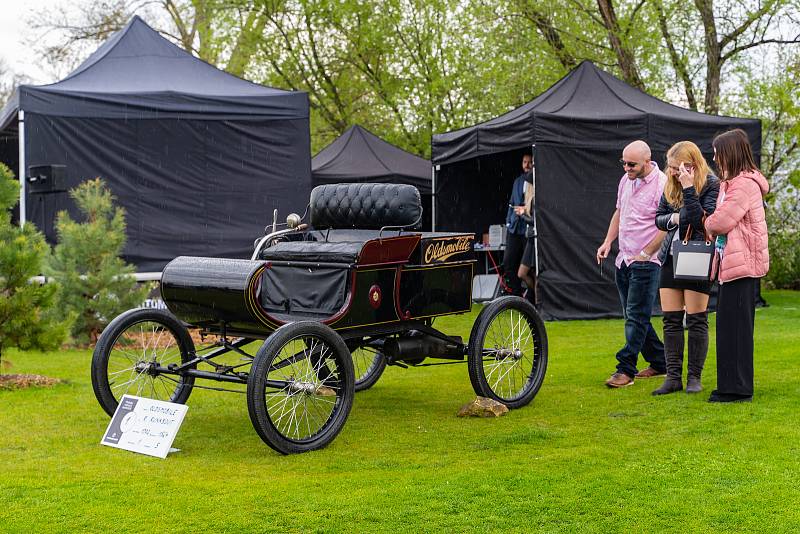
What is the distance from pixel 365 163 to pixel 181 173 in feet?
12.7

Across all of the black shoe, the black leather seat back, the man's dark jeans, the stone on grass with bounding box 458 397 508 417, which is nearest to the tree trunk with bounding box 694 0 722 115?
the man's dark jeans

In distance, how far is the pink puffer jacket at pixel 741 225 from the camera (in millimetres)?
5668

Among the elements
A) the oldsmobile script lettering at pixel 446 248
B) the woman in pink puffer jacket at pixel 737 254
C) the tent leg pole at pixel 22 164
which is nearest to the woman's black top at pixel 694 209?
the woman in pink puffer jacket at pixel 737 254

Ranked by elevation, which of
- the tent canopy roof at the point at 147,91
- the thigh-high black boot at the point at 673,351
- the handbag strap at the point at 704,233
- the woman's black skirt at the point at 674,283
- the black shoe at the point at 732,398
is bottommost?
the black shoe at the point at 732,398

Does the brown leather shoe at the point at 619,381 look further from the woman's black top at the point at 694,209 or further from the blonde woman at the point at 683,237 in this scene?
the woman's black top at the point at 694,209

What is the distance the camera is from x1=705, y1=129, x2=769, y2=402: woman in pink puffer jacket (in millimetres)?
5695

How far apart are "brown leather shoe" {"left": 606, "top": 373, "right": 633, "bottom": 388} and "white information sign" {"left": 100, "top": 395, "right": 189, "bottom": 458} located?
3062mm

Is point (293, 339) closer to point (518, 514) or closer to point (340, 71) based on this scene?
point (518, 514)

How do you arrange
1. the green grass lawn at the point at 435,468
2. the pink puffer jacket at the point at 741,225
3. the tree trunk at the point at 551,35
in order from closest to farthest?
the green grass lawn at the point at 435,468
the pink puffer jacket at the point at 741,225
the tree trunk at the point at 551,35

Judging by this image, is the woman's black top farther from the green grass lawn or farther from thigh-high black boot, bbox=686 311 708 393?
the green grass lawn

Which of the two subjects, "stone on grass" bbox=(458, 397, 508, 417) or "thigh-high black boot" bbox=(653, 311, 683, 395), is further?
"thigh-high black boot" bbox=(653, 311, 683, 395)

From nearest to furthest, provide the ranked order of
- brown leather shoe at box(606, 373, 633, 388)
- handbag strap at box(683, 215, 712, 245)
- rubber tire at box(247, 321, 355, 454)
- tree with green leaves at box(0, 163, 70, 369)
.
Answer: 1. rubber tire at box(247, 321, 355, 454)
2. handbag strap at box(683, 215, 712, 245)
3. brown leather shoe at box(606, 373, 633, 388)
4. tree with green leaves at box(0, 163, 70, 369)

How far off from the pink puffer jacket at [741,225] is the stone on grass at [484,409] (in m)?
1.53

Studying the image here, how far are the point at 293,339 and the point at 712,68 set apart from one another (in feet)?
44.0
